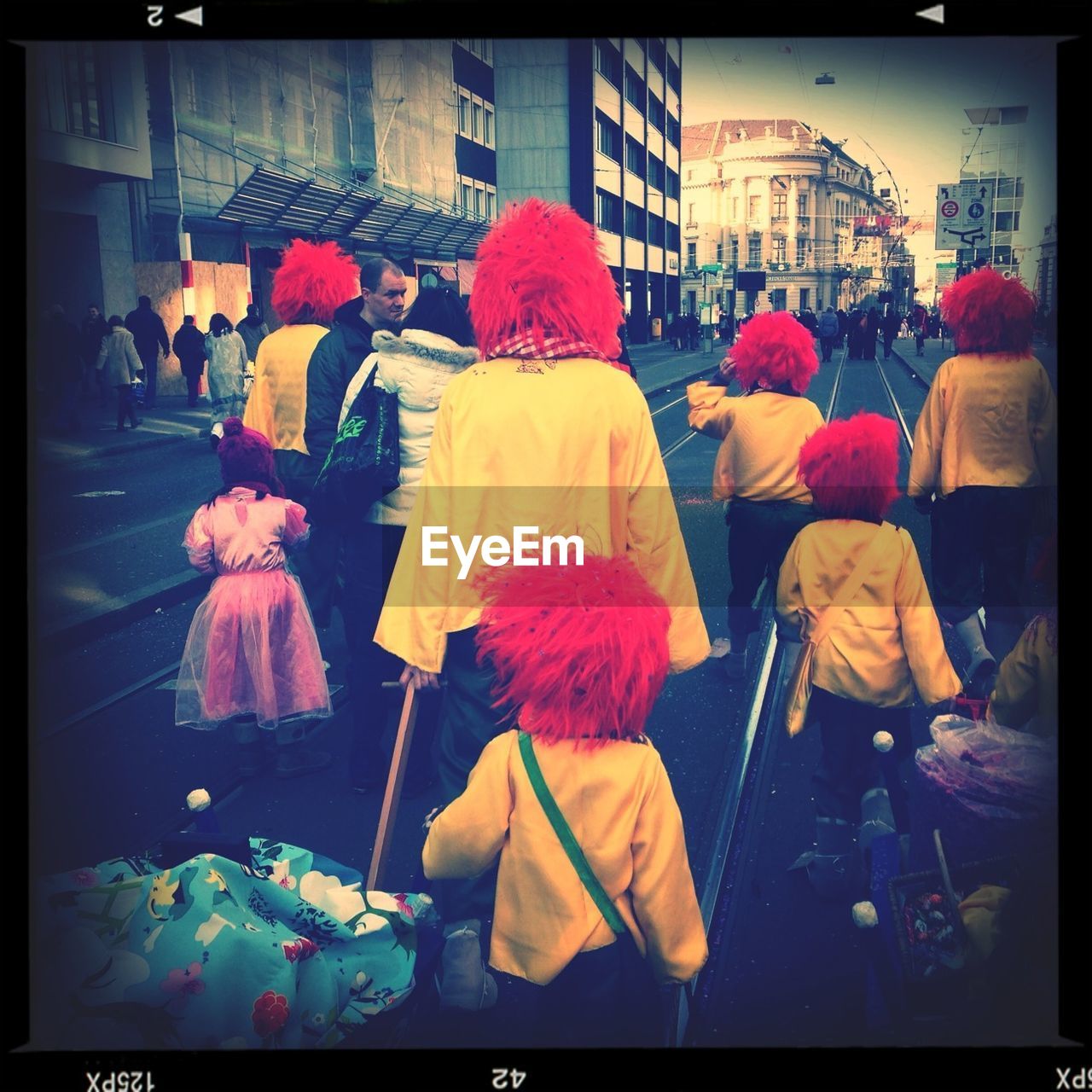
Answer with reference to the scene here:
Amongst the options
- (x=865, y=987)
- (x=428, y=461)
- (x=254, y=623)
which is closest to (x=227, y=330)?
(x=254, y=623)

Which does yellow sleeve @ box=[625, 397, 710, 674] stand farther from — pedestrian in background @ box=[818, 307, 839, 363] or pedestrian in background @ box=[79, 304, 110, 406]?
pedestrian in background @ box=[818, 307, 839, 363]

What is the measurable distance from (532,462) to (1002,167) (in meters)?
1.13

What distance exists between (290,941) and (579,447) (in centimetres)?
122

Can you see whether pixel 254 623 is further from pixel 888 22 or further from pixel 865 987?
pixel 888 22

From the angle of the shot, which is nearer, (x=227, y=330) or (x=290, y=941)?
(x=290, y=941)

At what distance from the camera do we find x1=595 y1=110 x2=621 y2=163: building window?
2.81 metres

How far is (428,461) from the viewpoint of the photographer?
285 cm

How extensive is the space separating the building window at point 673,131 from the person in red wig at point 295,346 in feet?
5.69

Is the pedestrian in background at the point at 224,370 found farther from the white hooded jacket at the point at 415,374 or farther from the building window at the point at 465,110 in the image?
the building window at the point at 465,110

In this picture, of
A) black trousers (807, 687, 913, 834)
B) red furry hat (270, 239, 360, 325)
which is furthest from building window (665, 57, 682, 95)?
red furry hat (270, 239, 360, 325)

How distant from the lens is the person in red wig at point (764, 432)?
15.1 feet

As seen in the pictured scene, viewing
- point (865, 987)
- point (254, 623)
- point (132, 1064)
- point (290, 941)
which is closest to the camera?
point (132, 1064)

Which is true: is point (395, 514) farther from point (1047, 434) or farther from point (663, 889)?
point (1047, 434)

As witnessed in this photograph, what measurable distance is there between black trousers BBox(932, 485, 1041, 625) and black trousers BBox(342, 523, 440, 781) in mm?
1574
